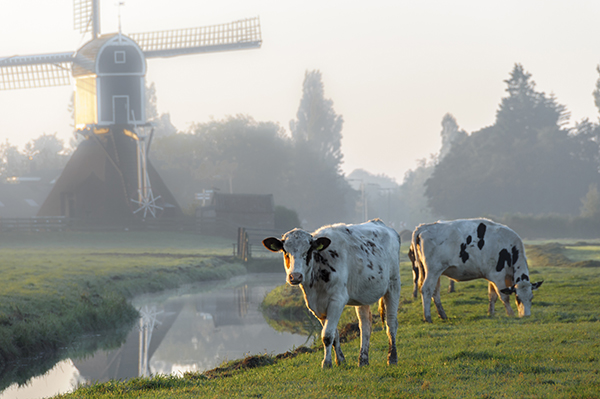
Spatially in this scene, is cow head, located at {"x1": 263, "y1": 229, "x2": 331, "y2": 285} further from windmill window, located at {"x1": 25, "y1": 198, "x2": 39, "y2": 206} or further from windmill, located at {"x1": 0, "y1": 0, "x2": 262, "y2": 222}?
windmill window, located at {"x1": 25, "y1": 198, "x2": 39, "y2": 206}

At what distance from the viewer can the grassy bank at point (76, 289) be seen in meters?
16.1

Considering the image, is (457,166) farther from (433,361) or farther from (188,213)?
(433,361)

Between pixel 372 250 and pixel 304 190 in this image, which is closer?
pixel 372 250

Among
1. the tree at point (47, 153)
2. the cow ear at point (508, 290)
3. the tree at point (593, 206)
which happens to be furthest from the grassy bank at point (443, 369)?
the tree at point (47, 153)

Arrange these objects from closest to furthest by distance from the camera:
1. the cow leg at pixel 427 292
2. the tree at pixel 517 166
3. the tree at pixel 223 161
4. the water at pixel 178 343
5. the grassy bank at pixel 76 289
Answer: the water at pixel 178 343 < the cow leg at pixel 427 292 < the grassy bank at pixel 76 289 < the tree at pixel 517 166 < the tree at pixel 223 161

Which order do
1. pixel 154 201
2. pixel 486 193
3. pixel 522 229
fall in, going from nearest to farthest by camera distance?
1. pixel 154 201
2. pixel 522 229
3. pixel 486 193

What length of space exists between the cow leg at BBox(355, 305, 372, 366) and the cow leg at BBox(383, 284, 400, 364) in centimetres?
31

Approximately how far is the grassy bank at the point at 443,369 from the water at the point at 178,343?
2137mm

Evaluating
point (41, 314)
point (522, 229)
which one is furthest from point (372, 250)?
point (522, 229)

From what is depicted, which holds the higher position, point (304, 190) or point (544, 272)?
point (304, 190)

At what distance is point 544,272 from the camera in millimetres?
25031

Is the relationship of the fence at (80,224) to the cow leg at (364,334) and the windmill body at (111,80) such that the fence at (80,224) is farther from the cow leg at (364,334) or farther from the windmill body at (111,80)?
the cow leg at (364,334)

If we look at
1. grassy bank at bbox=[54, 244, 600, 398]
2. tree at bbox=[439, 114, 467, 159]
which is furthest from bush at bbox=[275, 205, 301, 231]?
tree at bbox=[439, 114, 467, 159]

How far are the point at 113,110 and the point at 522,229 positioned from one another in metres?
42.0
